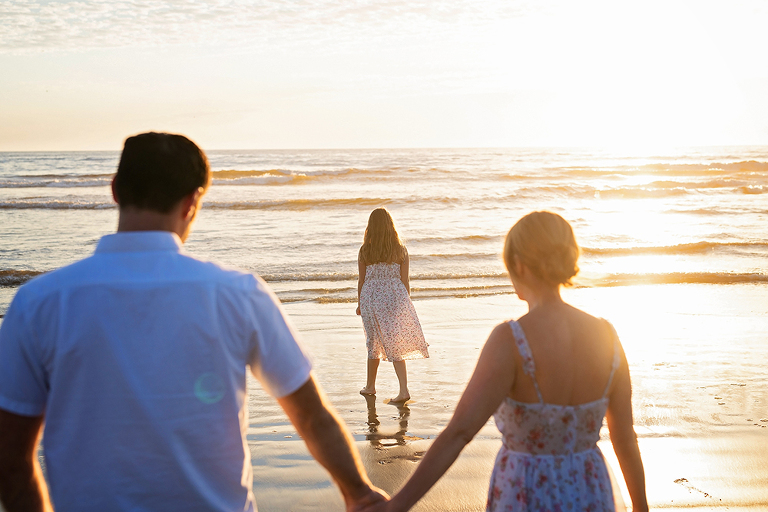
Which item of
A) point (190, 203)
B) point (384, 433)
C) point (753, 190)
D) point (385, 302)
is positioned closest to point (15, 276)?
point (385, 302)

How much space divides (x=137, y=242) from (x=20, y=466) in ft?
2.09

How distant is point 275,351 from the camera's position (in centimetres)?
158

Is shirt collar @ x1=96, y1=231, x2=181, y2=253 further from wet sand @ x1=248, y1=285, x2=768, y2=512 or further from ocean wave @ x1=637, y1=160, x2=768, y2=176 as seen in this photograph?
ocean wave @ x1=637, y1=160, x2=768, y2=176

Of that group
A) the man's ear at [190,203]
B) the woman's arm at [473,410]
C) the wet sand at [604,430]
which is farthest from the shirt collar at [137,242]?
the wet sand at [604,430]

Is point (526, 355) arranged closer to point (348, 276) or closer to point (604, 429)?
point (604, 429)

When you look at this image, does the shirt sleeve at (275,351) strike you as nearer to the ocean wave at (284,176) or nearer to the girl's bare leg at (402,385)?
the girl's bare leg at (402,385)

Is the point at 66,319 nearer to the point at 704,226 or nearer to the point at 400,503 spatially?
the point at 400,503

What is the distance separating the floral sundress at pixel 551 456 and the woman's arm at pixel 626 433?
0.06 meters

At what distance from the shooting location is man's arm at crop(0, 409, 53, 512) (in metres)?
1.53

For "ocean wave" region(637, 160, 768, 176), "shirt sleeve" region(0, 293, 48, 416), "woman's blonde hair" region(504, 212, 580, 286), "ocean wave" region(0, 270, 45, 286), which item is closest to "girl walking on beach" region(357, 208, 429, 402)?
"woman's blonde hair" region(504, 212, 580, 286)

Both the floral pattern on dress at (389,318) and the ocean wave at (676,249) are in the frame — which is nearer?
the floral pattern on dress at (389,318)

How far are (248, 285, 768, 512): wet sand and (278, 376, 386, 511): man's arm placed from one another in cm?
241

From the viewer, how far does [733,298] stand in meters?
10.9

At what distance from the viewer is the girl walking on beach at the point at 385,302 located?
657 centimetres
